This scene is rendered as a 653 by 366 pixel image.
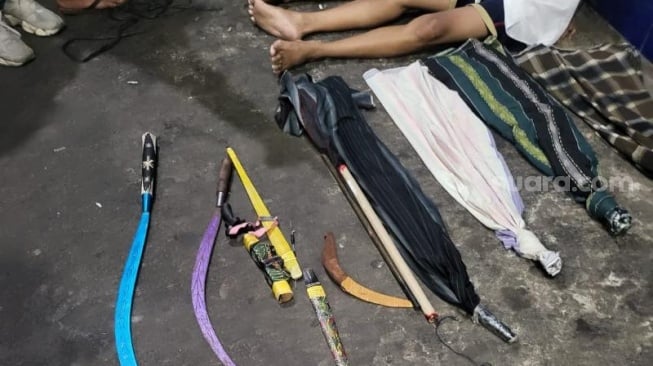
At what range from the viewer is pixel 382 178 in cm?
168

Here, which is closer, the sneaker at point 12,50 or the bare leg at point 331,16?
the sneaker at point 12,50

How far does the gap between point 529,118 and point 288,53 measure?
74 cm

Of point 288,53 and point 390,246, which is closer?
point 390,246

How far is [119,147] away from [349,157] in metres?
0.65

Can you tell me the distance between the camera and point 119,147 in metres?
1.82

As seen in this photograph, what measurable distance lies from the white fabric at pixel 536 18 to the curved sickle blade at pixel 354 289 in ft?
3.44

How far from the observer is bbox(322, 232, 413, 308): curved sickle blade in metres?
1.45

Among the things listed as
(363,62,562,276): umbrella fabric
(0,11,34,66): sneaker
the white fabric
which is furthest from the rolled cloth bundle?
(0,11,34,66): sneaker

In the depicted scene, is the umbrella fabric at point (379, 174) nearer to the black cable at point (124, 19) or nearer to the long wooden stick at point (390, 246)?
the long wooden stick at point (390, 246)

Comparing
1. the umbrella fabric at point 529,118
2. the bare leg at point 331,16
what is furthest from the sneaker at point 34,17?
the umbrella fabric at point 529,118

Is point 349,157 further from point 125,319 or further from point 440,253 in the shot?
point 125,319

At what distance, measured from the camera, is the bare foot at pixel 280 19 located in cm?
216

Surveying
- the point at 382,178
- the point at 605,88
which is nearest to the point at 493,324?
the point at 382,178

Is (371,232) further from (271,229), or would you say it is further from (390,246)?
(271,229)
